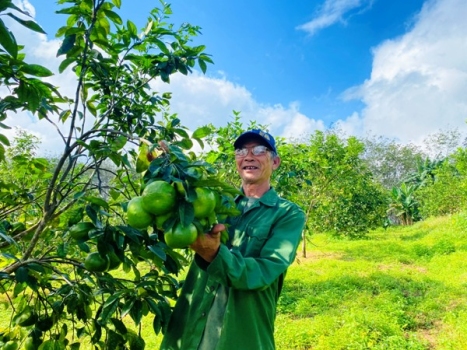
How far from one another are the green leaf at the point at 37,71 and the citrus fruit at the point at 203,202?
530 millimetres

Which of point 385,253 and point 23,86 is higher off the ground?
point 23,86

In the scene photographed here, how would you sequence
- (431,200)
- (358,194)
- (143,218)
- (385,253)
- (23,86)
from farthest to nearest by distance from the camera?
(431,200) < (358,194) < (385,253) < (23,86) < (143,218)

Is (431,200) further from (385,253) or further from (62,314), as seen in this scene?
(62,314)

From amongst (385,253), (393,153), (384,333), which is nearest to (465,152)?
(385,253)

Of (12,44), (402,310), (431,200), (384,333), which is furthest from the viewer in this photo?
(431,200)

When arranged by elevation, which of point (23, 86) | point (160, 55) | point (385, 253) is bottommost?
point (385, 253)

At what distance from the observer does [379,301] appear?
18.7 ft

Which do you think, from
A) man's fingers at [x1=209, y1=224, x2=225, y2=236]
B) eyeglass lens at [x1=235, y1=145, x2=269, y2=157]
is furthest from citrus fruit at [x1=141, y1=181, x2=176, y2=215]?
eyeglass lens at [x1=235, y1=145, x2=269, y2=157]

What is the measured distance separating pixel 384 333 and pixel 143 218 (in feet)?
14.0

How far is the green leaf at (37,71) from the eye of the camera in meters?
1.09

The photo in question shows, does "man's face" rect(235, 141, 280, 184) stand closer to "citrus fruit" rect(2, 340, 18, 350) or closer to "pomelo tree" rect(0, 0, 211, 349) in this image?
"pomelo tree" rect(0, 0, 211, 349)

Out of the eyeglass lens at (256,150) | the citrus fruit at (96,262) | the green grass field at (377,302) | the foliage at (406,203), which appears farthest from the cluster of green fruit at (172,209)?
the foliage at (406,203)

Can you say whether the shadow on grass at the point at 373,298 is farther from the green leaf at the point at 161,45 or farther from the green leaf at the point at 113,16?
the green leaf at the point at 113,16

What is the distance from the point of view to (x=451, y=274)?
7465mm
